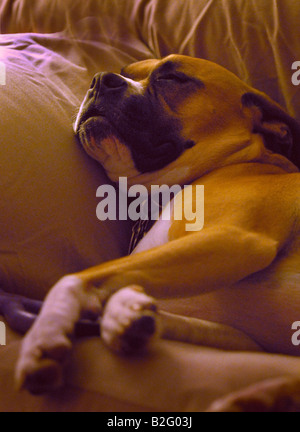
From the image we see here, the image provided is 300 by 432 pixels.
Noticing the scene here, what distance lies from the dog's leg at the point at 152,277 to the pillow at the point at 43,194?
0.32 m

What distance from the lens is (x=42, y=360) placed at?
677 mm

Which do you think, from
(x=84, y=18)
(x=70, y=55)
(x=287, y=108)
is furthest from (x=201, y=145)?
(x=84, y=18)

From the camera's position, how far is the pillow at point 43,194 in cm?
113

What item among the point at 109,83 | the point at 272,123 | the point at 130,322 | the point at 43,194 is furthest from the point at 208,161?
the point at 130,322

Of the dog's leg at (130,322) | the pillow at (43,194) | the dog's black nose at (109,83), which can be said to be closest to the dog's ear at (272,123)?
the dog's black nose at (109,83)

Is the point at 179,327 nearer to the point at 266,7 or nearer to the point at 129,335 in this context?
the point at 129,335

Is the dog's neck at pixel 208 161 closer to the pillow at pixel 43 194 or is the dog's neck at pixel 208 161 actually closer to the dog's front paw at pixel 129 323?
the pillow at pixel 43 194

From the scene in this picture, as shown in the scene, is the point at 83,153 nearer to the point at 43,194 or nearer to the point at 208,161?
the point at 43,194

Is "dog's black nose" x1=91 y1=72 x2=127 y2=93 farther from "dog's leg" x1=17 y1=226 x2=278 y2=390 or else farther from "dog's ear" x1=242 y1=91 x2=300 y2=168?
"dog's leg" x1=17 y1=226 x2=278 y2=390

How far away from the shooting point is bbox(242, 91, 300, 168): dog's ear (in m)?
1.34

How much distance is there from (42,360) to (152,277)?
26 cm

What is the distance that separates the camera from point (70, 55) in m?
1.61

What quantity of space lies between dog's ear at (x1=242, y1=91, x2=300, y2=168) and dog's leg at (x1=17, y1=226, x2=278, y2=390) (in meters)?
0.43
